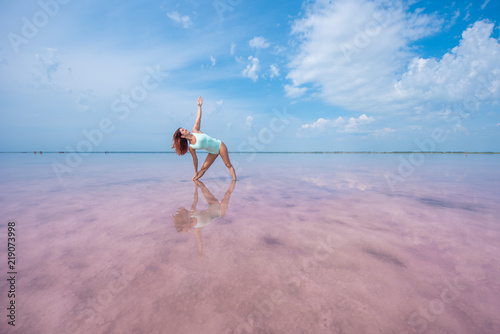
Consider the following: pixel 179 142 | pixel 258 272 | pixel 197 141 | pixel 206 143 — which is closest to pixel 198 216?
pixel 258 272

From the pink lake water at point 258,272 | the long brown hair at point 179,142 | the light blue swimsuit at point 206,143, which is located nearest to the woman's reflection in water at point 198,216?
the pink lake water at point 258,272

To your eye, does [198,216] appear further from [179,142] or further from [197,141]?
[179,142]

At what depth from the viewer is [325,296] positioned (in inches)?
62.2

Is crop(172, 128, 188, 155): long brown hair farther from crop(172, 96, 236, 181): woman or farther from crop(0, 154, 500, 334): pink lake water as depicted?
crop(0, 154, 500, 334): pink lake water

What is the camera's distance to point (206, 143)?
23.6ft

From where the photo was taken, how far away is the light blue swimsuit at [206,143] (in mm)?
6984

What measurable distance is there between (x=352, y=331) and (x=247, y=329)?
647 millimetres

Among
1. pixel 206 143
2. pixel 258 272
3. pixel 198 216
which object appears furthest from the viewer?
pixel 206 143

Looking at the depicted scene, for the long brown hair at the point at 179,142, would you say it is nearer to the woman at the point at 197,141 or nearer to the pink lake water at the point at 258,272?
the woman at the point at 197,141

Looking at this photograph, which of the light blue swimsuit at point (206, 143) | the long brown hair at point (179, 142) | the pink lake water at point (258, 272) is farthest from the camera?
the long brown hair at point (179, 142)

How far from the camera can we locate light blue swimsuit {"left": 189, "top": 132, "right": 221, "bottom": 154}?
6.98 m

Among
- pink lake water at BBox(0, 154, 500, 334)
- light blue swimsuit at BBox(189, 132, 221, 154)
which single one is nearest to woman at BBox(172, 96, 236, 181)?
light blue swimsuit at BBox(189, 132, 221, 154)

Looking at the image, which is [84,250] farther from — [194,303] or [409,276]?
[409,276]

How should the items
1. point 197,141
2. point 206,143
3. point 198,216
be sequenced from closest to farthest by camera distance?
point 198,216 < point 197,141 < point 206,143
